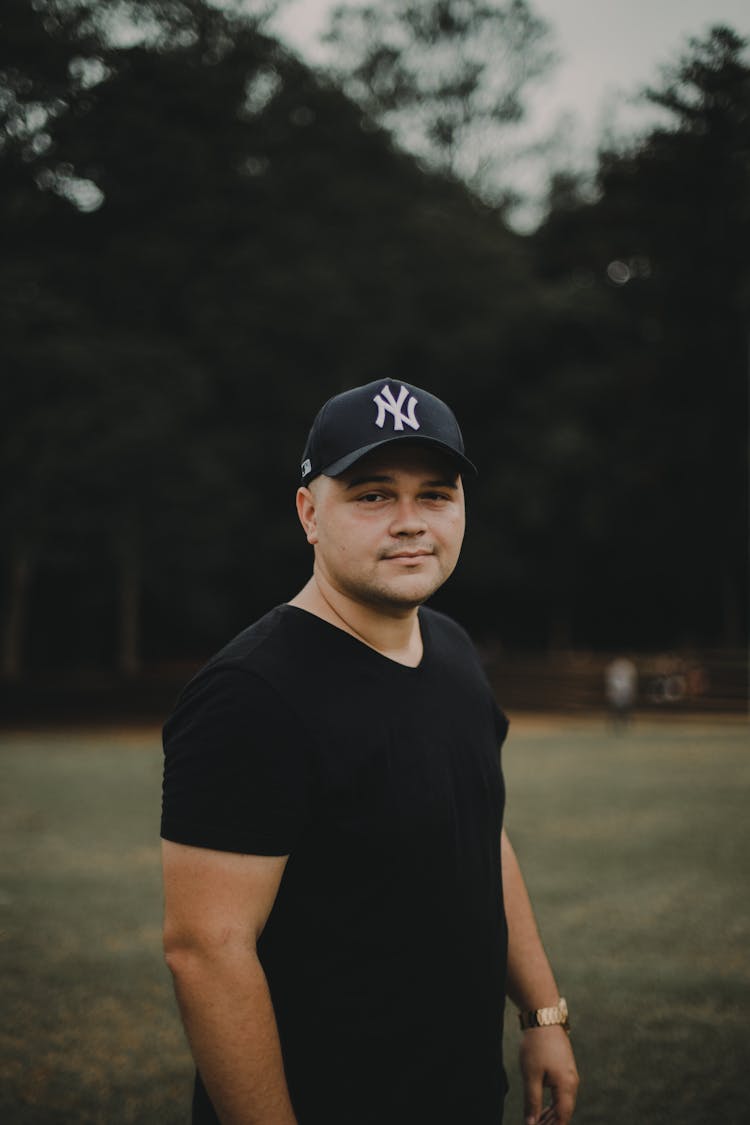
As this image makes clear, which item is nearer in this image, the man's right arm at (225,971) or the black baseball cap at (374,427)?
the man's right arm at (225,971)

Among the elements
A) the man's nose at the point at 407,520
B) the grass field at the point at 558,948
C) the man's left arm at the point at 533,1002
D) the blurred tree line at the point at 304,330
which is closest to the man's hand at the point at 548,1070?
the man's left arm at the point at 533,1002

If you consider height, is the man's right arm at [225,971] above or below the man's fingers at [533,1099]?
above

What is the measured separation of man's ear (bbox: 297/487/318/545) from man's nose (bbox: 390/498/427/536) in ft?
0.60

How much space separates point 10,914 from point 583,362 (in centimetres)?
2943

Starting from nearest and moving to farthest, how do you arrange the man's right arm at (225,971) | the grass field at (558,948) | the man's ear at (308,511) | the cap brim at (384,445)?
the man's right arm at (225,971) → the cap brim at (384,445) → the man's ear at (308,511) → the grass field at (558,948)

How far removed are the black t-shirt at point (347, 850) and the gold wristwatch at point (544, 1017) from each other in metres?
0.35

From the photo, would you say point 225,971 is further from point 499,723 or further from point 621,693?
point 621,693

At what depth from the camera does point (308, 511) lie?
6.77ft

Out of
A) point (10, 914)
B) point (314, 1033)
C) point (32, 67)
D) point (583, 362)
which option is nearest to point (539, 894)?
point (10, 914)

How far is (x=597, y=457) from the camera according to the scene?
3100 cm

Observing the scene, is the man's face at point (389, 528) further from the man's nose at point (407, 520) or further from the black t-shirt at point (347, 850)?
the black t-shirt at point (347, 850)

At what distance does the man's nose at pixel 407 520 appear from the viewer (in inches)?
75.0

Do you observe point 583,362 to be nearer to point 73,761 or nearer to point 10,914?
point 73,761

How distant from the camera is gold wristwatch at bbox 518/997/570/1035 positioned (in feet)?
7.47
